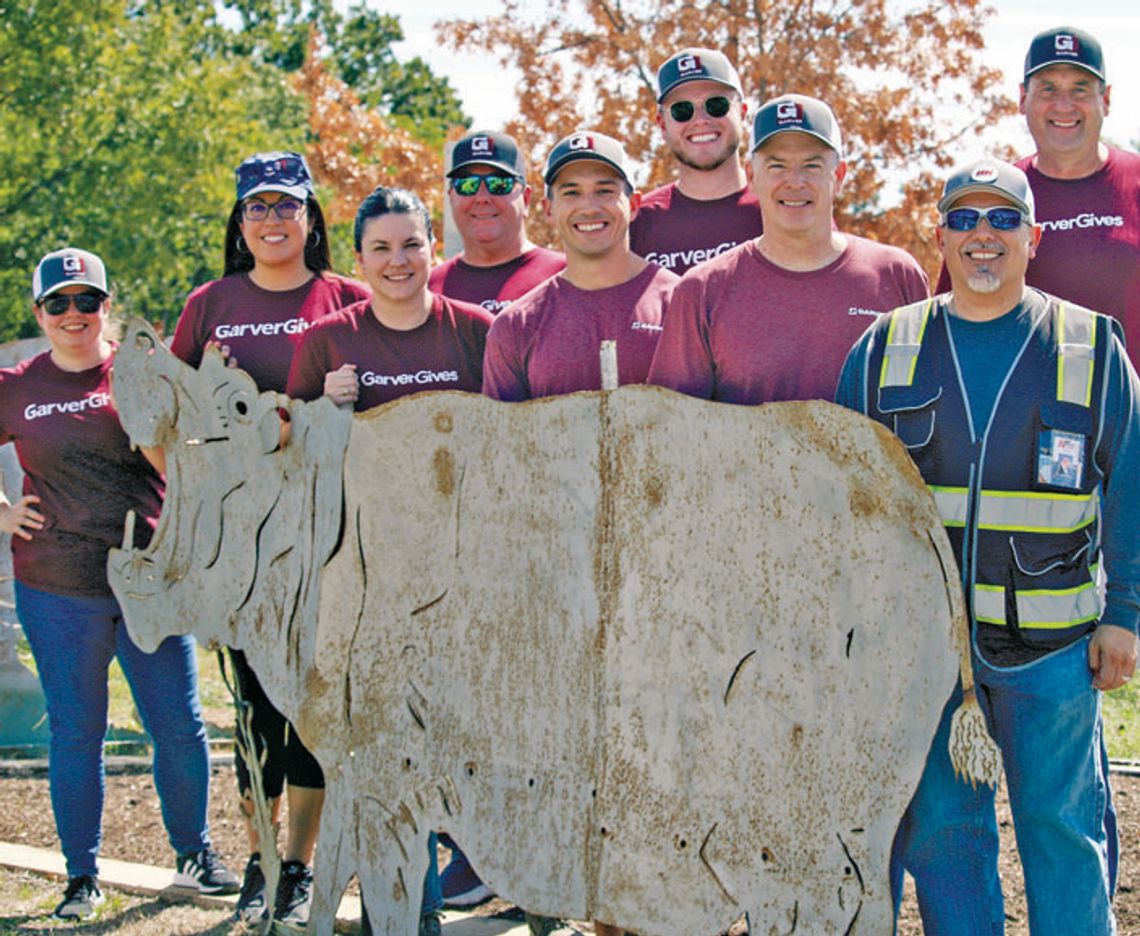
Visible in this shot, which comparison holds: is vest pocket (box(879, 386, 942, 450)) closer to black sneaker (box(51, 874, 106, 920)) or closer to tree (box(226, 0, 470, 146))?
black sneaker (box(51, 874, 106, 920))

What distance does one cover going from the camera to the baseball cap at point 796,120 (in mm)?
3775

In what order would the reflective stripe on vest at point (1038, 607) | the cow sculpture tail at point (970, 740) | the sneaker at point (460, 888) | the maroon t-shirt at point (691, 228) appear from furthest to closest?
the sneaker at point (460, 888)
the maroon t-shirt at point (691, 228)
the reflective stripe on vest at point (1038, 607)
the cow sculpture tail at point (970, 740)

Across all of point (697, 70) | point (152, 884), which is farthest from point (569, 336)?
point (152, 884)

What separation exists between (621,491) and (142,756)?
4.79 meters

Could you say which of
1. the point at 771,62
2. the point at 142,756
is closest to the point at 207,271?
the point at 771,62

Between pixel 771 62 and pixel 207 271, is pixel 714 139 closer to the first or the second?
pixel 771 62

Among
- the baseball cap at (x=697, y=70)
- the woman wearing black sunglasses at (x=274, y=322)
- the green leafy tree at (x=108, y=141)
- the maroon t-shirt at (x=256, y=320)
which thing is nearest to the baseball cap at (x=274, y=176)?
the woman wearing black sunglasses at (x=274, y=322)

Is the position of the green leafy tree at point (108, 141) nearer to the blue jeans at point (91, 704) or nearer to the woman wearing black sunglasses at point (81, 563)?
→ the woman wearing black sunglasses at point (81, 563)

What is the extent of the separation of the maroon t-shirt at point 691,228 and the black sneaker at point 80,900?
2.99m

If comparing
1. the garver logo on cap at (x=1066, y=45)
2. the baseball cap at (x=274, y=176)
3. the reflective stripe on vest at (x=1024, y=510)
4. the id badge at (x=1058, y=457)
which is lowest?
the reflective stripe on vest at (x=1024, y=510)

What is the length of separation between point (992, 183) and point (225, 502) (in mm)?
2258

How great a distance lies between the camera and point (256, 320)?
4633 mm

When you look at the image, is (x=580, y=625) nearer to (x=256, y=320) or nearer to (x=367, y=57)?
(x=256, y=320)

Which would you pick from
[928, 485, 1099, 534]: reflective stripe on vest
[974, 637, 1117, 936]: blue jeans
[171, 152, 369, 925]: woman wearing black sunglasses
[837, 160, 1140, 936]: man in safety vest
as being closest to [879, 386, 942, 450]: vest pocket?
[837, 160, 1140, 936]: man in safety vest
